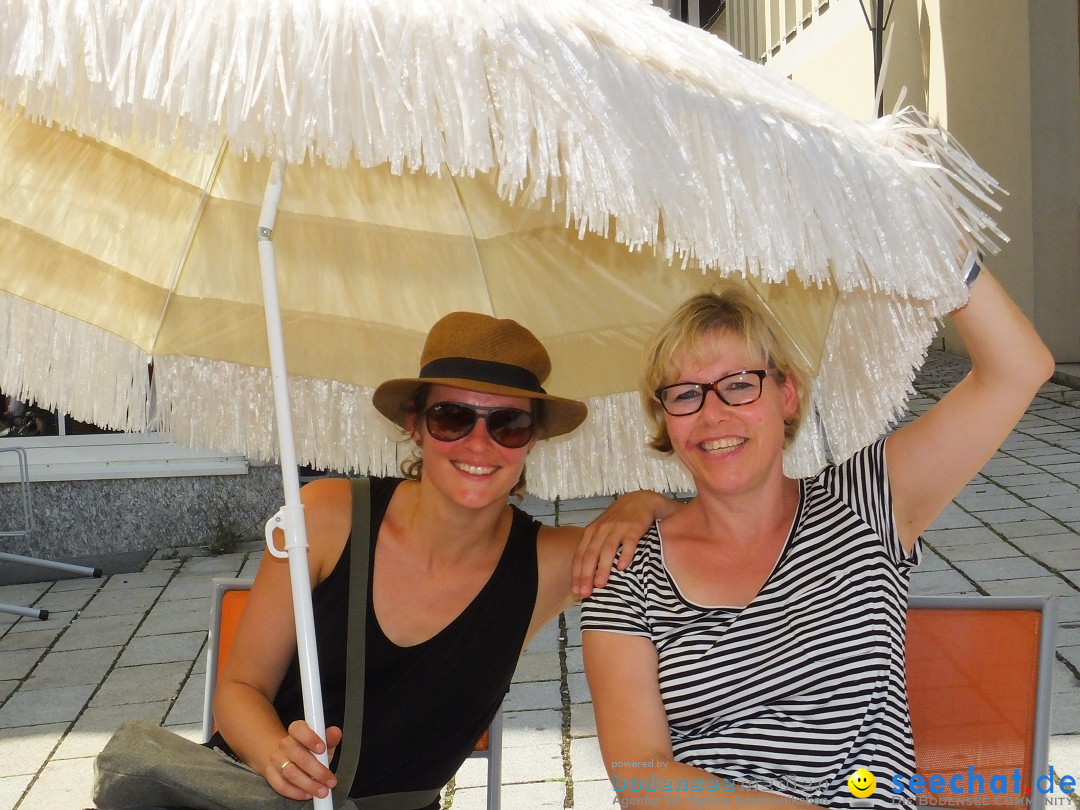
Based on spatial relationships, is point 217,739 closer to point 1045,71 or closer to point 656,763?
point 656,763

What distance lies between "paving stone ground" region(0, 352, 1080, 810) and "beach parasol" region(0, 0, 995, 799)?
115 cm

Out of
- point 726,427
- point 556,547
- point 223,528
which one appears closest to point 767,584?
point 726,427


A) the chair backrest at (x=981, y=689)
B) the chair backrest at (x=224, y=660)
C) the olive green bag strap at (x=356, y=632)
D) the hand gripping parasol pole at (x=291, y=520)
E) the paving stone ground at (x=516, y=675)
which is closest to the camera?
the hand gripping parasol pole at (x=291, y=520)

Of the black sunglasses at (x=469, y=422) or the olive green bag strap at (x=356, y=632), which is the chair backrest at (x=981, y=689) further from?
the olive green bag strap at (x=356, y=632)

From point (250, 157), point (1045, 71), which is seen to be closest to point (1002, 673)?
point (250, 157)

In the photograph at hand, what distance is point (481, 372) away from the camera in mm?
2256

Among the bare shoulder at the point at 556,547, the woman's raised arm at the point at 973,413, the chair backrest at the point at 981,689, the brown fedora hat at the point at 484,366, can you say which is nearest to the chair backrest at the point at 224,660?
the bare shoulder at the point at 556,547

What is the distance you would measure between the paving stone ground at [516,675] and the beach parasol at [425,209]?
115 cm

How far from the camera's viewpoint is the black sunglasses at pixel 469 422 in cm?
226

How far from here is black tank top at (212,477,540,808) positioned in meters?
2.23

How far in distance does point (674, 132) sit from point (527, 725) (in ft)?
9.93

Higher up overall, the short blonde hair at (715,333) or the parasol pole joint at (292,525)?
the short blonde hair at (715,333)

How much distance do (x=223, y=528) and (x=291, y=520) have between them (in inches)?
203

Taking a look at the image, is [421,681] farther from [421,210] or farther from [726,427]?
[421,210]
